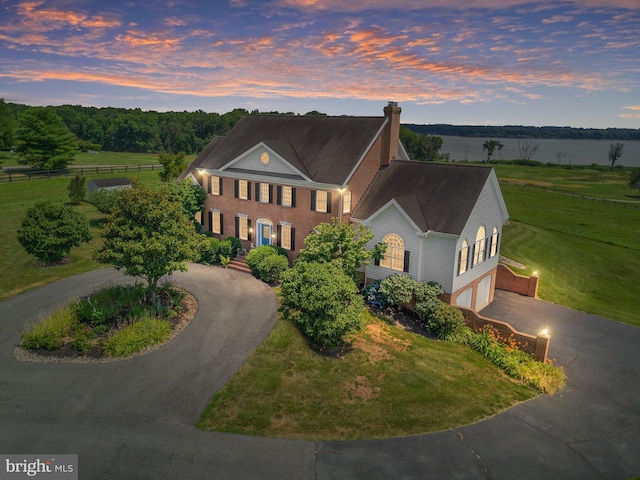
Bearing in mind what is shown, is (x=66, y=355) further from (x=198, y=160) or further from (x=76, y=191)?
(x=76, y=191)

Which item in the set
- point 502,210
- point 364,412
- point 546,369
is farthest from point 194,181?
point 546,369

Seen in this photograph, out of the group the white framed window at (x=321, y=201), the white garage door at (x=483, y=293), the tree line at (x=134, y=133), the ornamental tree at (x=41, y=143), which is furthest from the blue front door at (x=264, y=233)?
the tree line at (x=134, y=133)

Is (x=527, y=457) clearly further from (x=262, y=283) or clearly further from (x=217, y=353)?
(x=262, y=283)

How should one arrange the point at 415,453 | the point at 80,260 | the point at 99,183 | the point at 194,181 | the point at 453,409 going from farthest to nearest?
the point at 99,183
the point at 194,181
the point at 80,260
the point at 453,409
the point at 415,453

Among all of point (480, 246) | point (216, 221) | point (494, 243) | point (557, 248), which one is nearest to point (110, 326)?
point (216, 221)

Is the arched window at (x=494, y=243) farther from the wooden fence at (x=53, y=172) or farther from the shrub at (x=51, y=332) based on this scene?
the wooden fence at (x=53, y=172)

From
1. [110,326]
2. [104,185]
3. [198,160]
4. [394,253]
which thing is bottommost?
[110,326]
